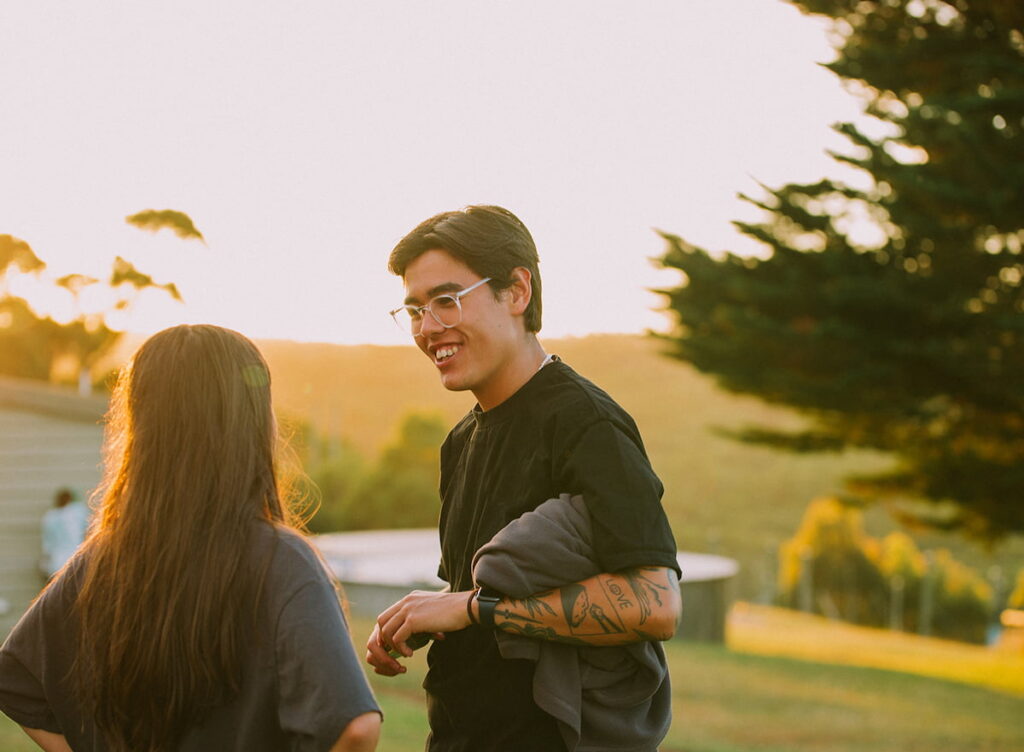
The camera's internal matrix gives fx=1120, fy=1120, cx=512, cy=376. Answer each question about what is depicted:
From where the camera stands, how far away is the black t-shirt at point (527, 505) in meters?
1.86

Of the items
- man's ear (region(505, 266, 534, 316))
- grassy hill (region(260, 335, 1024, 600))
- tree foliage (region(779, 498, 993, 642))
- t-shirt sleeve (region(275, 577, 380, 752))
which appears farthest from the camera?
grassy hill (region(260, 335, 1024, 600))

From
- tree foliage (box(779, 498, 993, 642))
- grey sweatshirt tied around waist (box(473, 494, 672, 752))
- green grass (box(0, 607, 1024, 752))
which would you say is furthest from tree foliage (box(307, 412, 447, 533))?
grey sweatshirt tied around waist (box(473, 494, 672, 752))

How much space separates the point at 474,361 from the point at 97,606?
2.59 feet

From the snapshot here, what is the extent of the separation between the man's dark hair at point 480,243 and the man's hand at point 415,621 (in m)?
0.55

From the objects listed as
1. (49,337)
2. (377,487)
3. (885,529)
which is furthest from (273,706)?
(885,529)

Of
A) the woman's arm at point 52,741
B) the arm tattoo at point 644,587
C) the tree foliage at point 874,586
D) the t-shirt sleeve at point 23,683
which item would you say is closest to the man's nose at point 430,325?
the arm tattoo at point 644,587

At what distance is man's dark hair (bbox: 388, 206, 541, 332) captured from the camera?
2100 mm

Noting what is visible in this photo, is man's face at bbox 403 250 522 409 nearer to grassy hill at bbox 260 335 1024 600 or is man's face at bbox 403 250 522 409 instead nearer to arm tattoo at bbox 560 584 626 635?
arm tattoo at bbox 560 584 626 635

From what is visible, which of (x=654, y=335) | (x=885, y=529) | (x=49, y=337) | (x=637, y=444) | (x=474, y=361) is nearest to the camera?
(x=637, y=444)

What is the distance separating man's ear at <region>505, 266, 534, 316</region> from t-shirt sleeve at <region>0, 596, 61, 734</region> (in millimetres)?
1022

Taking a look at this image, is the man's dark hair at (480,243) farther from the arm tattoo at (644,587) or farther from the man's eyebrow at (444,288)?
the arm tattoo at (644,587)

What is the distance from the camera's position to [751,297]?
12281mm

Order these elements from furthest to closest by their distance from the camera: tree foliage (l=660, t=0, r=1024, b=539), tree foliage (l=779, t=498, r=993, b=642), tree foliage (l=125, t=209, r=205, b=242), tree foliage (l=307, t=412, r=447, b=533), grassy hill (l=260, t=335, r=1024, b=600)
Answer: grassy hill (l=260, t=335, r=1024, b=600) < tree foliage (l=779, t=498, r=993, b=642) < tree foliage (l=125, t=209, r=205, b=242) < tree foliage (l=307, t=412, r=447, b=533) < tree foliage (l=660, t=0, r=1024, b=539)

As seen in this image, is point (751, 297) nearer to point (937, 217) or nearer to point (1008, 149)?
point (937, 217)
